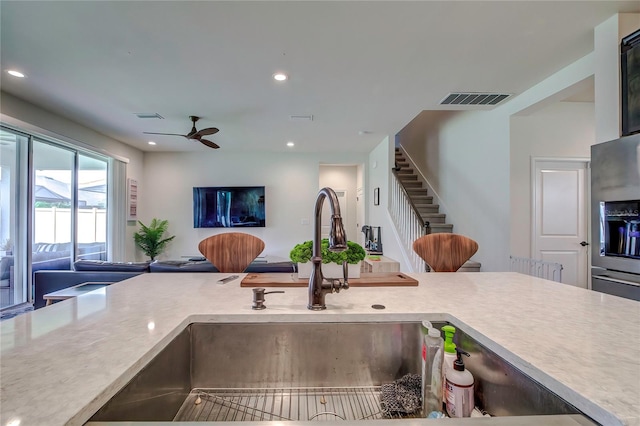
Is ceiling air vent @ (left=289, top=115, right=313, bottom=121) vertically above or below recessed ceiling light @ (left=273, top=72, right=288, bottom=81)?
above

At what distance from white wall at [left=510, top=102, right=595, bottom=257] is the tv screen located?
182 inches

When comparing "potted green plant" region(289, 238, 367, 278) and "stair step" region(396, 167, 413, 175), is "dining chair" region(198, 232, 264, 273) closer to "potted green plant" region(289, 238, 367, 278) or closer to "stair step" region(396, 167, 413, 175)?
"potted green plant" region(289, 238, 367, 278)

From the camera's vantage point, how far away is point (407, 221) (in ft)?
14.6

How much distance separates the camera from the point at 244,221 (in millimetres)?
6316

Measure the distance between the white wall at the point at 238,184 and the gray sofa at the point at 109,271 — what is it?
11.1 feet

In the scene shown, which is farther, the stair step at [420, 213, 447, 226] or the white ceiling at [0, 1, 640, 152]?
the stair step at [420, 213, 447, 226]

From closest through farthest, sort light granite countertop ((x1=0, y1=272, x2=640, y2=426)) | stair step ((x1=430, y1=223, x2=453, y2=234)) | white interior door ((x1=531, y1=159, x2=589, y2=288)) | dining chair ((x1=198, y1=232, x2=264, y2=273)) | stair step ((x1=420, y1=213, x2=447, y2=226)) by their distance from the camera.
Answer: light granite countertop ((x1=0, y1=272, x2=640, y2=426)), dining chair ((x1=198, y1=232, x2=264, y2=273)), white interior door ((x1=531, y1=159, x2=589, y2=288)), stair step ((x1=430, y1=223, x2=453, y2=234)), stair step ((x1=420, y1=213, x2=447, y2=226))

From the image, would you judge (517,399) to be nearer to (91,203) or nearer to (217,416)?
(217,416)

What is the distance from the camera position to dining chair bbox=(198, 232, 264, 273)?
5.82 feet

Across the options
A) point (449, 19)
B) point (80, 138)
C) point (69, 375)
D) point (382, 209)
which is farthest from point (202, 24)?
point (382, 209)

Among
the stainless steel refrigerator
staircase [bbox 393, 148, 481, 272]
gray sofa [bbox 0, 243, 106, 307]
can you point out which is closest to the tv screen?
gray sofa [bbox 0, 243, 106, 307]

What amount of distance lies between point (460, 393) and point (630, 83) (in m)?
2.44

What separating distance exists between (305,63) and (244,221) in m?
4.28

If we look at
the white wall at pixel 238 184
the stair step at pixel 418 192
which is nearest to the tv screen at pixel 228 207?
the white wall at pixel 238 184
